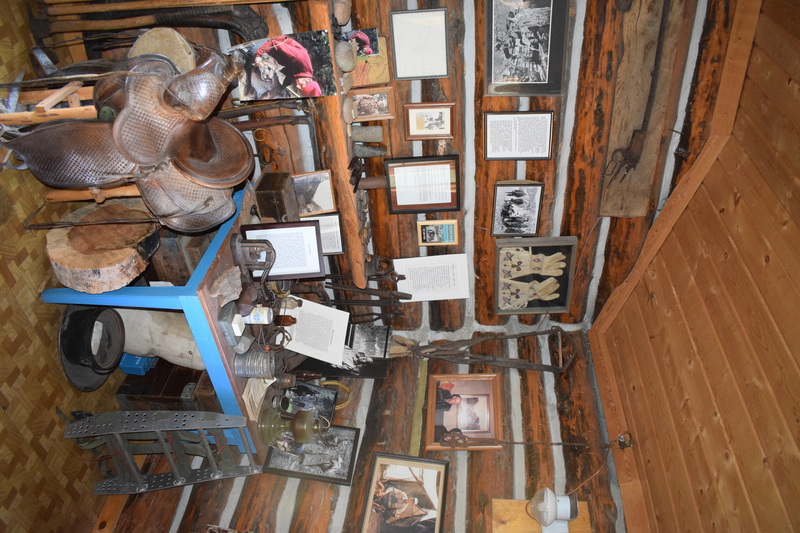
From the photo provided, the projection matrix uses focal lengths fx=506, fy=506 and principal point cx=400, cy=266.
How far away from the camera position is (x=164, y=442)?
225cm

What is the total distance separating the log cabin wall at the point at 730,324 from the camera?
1.89m

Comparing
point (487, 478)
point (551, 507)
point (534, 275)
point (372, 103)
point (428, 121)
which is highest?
point (372, 103)

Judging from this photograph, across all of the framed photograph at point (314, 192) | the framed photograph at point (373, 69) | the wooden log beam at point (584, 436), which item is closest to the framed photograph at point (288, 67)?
the framed photograph at point (373, 69)

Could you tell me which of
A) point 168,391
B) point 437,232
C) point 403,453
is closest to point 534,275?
point 437,232

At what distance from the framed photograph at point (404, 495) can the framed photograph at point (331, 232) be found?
48.9 inches

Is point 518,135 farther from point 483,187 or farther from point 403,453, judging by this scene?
point 403,453

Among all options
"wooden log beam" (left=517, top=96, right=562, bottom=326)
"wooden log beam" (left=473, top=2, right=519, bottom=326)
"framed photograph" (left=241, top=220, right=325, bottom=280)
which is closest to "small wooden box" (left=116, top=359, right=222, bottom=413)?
"framed photograph" (left=241, top=220, right=325, bottom=280)

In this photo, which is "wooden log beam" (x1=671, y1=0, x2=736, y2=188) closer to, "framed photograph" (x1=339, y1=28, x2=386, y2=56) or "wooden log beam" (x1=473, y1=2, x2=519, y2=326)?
"wooden log beam" (x1=473, y1=2, x2=519, y2=326)

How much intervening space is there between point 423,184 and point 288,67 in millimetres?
1011

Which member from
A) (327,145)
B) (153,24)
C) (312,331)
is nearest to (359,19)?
(327,145)

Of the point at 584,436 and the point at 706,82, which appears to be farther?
the point at 584,436

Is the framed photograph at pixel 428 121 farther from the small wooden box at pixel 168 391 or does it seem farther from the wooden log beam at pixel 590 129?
the small wooden box at pixel 168 391

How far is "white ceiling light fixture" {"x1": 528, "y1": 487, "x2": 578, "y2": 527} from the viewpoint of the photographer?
2.46 m

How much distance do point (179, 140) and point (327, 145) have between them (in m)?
1.00
